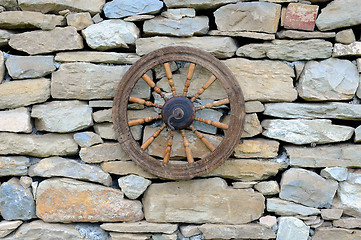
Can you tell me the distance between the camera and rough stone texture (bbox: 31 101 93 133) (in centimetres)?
264

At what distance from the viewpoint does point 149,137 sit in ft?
8.52

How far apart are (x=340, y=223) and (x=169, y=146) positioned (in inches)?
56.6

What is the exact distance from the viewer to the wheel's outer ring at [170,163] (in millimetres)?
2518

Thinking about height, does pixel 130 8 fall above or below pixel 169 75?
above

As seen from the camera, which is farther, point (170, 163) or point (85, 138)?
point (85, 138)

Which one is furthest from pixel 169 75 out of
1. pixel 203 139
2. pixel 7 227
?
pixel 7 227

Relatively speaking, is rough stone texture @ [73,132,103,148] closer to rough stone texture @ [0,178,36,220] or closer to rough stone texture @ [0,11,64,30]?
rough stone texture @ [0,178,36,220]

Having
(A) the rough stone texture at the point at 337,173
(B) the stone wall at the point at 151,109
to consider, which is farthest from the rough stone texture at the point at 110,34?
(A) the rough stone texture at the point at 337,173

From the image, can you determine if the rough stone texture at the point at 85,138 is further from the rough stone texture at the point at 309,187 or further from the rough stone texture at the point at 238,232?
the rough stone texture at the point at 309,187

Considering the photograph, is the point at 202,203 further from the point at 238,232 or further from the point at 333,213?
the point at 333,213

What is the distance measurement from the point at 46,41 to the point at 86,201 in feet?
4.20

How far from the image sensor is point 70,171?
8.78 ft

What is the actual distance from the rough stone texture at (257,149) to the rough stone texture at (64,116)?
118 cm

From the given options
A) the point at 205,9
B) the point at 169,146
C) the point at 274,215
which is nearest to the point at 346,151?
the point at 274,215
